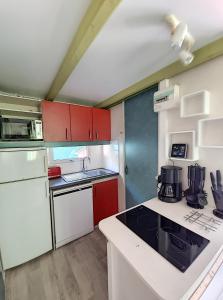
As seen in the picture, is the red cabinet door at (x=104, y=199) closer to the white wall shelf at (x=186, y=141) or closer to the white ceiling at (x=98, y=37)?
the white wall shelf at (x=186, y=141)

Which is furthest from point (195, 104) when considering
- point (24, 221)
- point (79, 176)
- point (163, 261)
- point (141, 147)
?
point (24, 221)

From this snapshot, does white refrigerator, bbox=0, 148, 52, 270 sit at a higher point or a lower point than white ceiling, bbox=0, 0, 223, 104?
lower

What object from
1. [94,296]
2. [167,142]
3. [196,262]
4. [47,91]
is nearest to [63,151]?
[47,91]

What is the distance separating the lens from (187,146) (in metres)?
1.40

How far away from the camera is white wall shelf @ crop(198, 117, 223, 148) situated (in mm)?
1173

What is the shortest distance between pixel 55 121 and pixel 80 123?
15.1 inches

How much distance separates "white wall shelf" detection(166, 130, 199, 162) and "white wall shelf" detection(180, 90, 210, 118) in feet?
0.57

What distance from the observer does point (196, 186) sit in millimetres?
1273

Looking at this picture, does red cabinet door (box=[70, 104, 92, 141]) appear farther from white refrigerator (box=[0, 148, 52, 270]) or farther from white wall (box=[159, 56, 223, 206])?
white wall (box=[159, 56, 223, 206])

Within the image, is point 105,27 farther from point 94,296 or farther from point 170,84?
point 94,296

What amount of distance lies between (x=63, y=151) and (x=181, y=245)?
2109 mm

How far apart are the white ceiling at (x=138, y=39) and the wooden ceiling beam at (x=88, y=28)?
83mm

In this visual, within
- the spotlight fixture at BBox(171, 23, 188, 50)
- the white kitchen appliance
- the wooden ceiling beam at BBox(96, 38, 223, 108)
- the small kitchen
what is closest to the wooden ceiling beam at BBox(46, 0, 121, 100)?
the small kitchen

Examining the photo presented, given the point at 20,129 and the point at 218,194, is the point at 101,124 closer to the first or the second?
the point at 20,129
